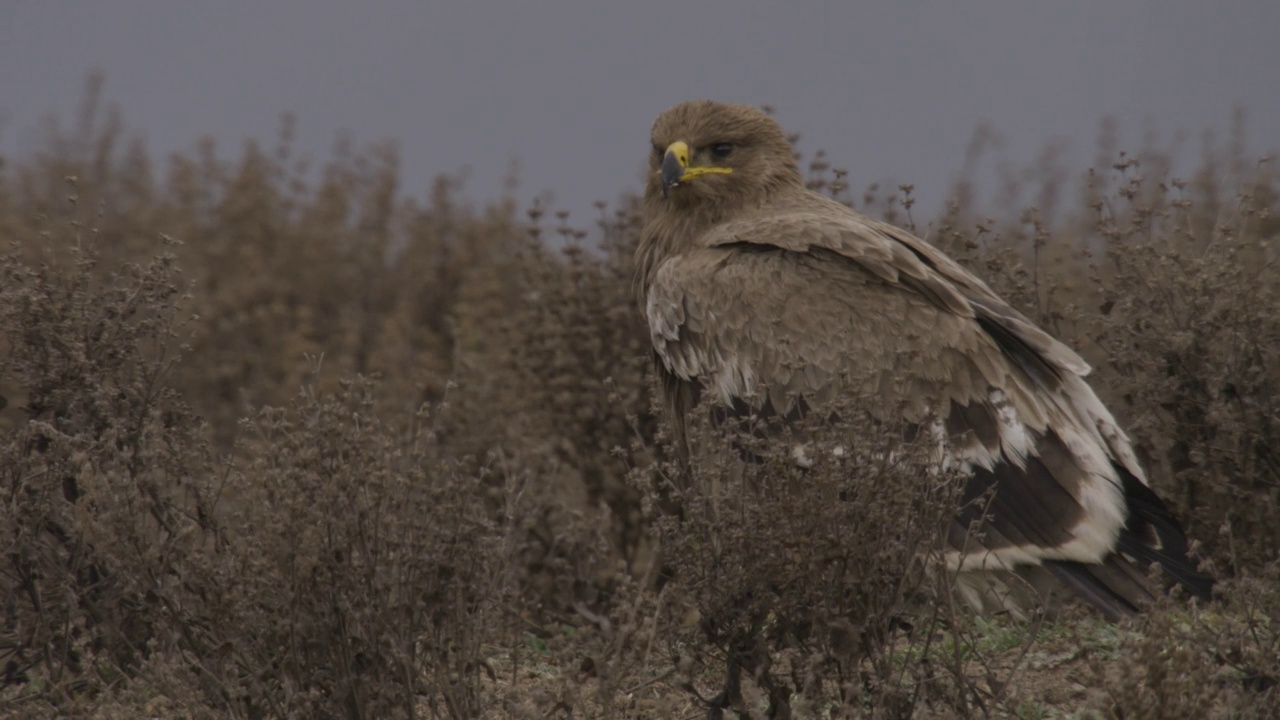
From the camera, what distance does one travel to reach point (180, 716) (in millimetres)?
3957

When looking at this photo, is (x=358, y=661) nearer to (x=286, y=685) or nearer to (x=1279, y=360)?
(x=286, y=685)

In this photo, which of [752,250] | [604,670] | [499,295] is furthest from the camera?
[499,295]

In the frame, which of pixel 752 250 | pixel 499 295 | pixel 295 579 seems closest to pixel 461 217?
pixel 499 295

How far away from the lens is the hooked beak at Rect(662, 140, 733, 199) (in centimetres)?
548

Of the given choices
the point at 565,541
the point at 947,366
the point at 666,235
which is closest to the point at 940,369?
the point at 947,366

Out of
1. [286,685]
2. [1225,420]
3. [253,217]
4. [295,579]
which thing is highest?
[1225,420]

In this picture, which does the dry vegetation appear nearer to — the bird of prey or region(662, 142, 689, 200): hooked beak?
the bird of prey

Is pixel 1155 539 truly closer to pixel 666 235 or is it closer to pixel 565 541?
pixel 666 235

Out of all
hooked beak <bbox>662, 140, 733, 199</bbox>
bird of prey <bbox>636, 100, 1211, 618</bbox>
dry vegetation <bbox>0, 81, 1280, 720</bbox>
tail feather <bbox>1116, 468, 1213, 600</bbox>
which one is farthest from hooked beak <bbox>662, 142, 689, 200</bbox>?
tail feather <bbox>1116, 468, 1213, 600</bbox>

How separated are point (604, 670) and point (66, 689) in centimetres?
159

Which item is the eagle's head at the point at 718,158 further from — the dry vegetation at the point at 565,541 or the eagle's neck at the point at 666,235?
the dry vegetation at the point at 565,541

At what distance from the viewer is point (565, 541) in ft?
18.8

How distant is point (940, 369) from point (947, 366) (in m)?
0.03

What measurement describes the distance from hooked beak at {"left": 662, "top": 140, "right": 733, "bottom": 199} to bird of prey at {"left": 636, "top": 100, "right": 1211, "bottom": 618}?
0.74 feet
